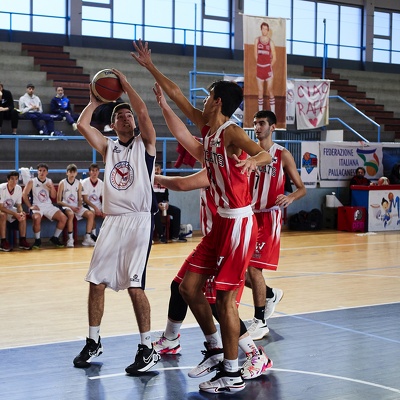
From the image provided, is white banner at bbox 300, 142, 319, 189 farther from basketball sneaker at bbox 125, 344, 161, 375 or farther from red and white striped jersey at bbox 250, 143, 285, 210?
basketball sneaker at bbox 125, 344, 161, 375

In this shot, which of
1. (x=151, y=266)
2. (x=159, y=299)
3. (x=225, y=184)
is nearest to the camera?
(x=225, y=184)

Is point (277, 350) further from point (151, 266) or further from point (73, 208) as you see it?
point (73, 208)

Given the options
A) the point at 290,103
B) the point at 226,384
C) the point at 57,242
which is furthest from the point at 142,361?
the point at 290,103

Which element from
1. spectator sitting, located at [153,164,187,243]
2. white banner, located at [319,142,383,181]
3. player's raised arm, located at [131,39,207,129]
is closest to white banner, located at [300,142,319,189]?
white banner, located at [319,142,383,181]

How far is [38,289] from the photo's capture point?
8.50 meters

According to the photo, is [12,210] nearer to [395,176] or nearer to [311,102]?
[311,102]

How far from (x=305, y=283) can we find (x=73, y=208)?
16.5 feet

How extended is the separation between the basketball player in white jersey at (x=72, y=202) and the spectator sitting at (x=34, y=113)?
3397 millimetres

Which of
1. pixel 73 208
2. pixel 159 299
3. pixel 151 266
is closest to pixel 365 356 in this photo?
pixel 159 299

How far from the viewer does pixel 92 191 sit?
1283cm

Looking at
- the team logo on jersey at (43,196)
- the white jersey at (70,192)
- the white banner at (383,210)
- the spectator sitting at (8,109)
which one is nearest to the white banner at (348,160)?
the white banner at (383,210)

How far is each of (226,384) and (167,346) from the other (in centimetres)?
101

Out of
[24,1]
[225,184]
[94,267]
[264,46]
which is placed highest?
[24,1]

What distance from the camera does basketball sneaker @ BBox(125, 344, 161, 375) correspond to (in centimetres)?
504
